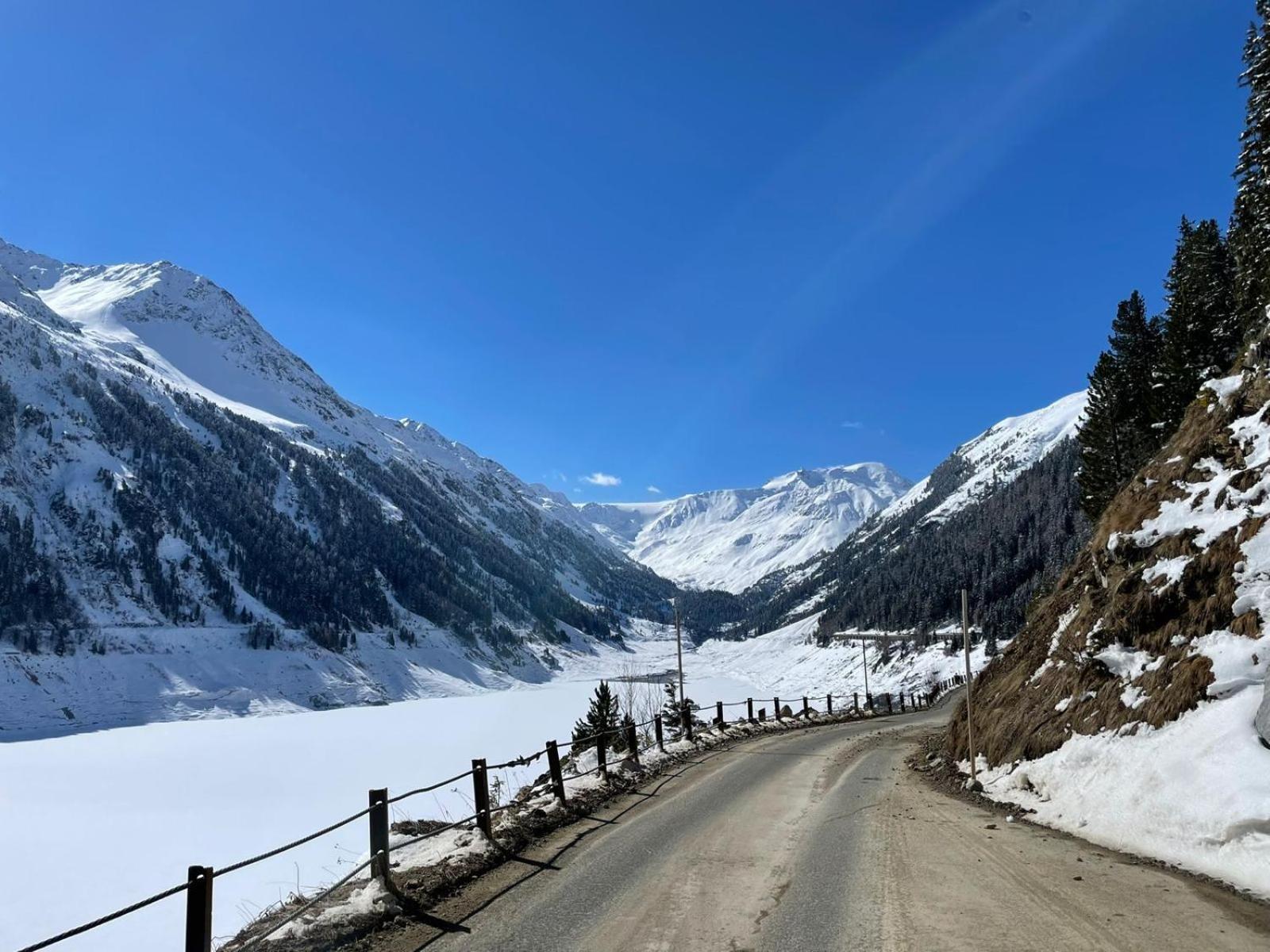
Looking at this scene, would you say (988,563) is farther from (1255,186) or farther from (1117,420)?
(1255,186)

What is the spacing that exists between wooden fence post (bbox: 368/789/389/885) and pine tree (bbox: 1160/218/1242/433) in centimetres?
3178

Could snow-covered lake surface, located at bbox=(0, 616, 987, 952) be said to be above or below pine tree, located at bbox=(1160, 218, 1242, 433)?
below

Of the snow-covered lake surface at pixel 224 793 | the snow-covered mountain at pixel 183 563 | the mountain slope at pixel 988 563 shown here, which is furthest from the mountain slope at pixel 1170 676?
the snow-covered mountain at pixel 183 563

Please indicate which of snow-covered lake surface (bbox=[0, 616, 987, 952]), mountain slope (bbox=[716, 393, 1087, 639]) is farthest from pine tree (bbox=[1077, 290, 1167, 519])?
mountain slope (bbox=[716, 393, 1087, 639])

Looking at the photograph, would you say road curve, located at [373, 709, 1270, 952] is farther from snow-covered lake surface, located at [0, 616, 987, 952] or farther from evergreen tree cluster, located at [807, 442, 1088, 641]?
evergreen tree cluster, located at [807, 442, 1088, 641]

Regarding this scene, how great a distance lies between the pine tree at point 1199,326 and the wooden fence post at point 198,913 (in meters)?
33.6

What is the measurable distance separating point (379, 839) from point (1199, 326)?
37.8m

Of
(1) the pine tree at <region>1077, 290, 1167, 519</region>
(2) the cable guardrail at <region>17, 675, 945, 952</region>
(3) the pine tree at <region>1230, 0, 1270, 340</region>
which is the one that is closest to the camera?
(2) the cable guardrail at <region>17, 675, 945, 952</region>

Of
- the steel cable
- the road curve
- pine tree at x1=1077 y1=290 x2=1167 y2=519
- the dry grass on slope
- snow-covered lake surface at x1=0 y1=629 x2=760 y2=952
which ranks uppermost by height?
pine tree at x1=1077 y1=290 x2=1167 y2=519

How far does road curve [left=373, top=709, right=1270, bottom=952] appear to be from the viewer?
6.26 m

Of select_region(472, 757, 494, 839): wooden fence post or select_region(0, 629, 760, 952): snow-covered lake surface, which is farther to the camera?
select_region(0, 629, 760, 952): snow-covered lake surface

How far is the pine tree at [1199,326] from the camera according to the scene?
29.8m

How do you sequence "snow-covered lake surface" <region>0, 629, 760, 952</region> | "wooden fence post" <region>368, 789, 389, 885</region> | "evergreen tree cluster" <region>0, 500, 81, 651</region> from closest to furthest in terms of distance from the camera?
"wooden fence post" <region>368, 789, 389, 885</region>, "snow-covered lake surface" <region>0, 629, 760, 952</region>, "evergreen tree cluster" <region>0, 500, 81, 651</region>

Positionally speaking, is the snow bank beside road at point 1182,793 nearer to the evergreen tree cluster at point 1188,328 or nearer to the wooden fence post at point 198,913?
the wooden fence post at point 198,913
